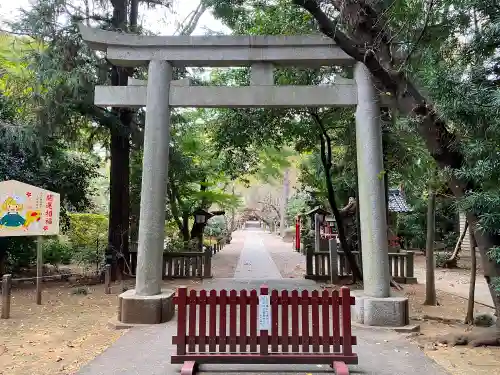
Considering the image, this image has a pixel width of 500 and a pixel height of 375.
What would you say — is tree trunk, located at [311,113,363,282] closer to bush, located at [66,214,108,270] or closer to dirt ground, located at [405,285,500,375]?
dirt ground, located at [405,285,500,375]

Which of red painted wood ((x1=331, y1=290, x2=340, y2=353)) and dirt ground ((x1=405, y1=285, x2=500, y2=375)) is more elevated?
red painted wood ((x1=331, y1=290, x2=340, y2=353))

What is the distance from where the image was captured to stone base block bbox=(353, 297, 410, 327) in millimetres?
6617

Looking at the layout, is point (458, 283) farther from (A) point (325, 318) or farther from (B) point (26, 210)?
(B) point (26, 210)

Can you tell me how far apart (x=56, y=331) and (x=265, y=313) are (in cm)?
414

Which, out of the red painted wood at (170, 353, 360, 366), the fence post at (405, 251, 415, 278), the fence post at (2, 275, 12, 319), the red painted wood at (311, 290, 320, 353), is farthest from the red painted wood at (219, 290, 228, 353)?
the fence post at (405, 251, 415, 278)

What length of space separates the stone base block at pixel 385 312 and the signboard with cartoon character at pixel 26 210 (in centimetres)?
719

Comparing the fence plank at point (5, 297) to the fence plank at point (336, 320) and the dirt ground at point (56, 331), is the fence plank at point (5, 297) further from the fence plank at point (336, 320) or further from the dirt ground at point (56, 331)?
the fence plank at point (336, 320)

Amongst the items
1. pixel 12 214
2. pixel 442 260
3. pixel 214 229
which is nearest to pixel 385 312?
pixel 12 214

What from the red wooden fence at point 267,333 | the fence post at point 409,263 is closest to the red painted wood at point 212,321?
the red wooden fence at point 267,333

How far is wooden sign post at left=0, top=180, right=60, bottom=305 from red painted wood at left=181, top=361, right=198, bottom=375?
232 inches

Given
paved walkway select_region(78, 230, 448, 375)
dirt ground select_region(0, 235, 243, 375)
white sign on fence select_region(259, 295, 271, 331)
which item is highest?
white sign on fence select_region(259, 295, 271, 331)

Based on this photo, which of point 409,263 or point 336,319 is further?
point 409,263

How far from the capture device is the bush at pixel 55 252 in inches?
608

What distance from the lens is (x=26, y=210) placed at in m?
8.96
